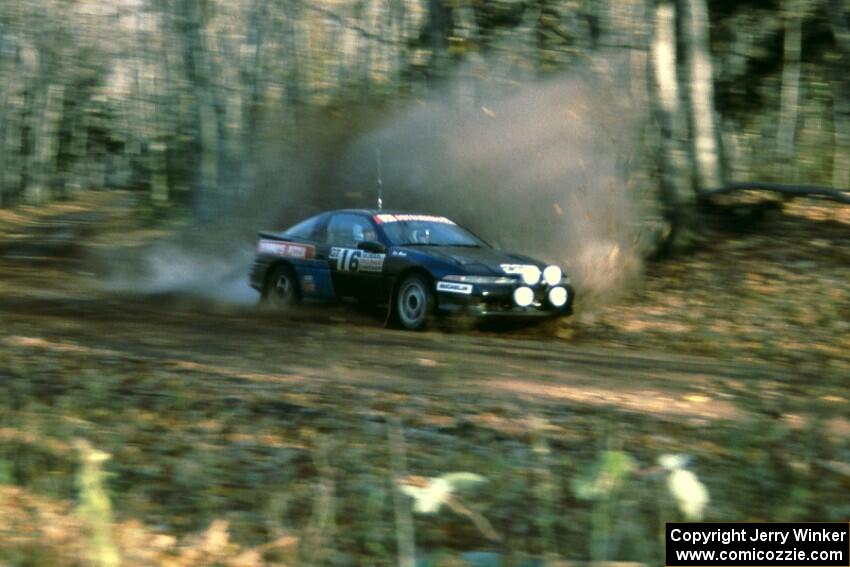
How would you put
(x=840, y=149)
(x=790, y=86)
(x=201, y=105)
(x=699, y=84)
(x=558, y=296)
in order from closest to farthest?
(x=558, y=296) < (x=699, y=84) < (x=840, y=149) < (x=790, y=86) < (x=201, y=105)

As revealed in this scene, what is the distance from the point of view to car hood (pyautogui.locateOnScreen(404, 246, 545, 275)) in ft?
41.4

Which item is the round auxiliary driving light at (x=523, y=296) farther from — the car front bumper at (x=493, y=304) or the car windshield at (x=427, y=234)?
the car windshield at (x=427, y=234)

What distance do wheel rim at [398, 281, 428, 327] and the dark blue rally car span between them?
0.03 feet

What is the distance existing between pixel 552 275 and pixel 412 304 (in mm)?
1511

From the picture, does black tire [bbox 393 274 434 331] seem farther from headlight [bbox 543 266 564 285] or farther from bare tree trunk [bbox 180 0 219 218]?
bare tree trunk [bbox 180 0 219 218]

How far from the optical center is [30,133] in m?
40.2

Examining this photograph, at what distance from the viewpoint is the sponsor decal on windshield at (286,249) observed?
14.2 metres

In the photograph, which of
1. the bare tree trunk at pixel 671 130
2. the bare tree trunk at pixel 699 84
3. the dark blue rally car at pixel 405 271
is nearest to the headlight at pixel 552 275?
the dark blue rally car at pixel 405 271

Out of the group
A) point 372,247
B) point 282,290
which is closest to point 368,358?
point 372,247

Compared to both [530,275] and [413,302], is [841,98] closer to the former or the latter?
[530,275]

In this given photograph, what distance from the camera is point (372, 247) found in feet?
43.5

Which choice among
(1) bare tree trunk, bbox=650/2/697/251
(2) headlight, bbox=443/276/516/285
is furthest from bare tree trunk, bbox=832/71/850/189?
(2) headlight, bbox=443/276/516/285

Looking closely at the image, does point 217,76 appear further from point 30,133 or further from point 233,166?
point 30,133

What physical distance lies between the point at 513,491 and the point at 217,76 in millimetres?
17986
